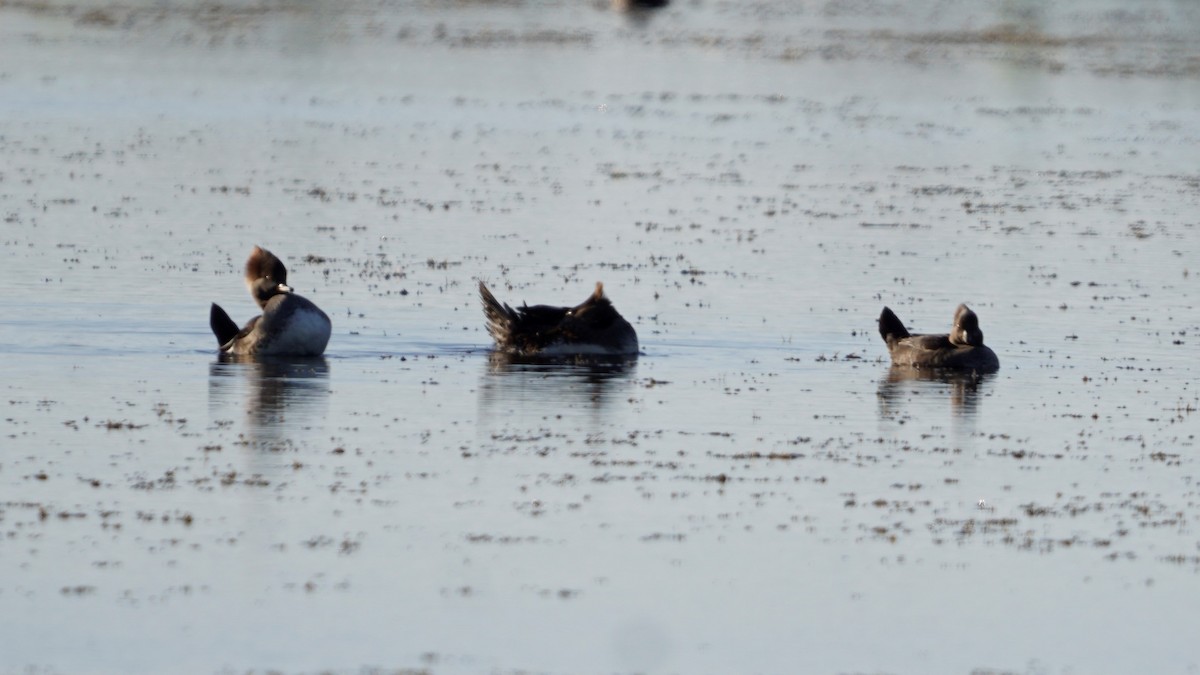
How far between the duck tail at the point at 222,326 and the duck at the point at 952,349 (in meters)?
6.73

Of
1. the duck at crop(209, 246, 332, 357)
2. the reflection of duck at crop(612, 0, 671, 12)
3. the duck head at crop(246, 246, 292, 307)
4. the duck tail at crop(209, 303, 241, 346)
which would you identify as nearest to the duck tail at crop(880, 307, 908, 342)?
the duck at crop(209, 246, 332, 357)

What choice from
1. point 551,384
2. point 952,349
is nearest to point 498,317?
point 551,384

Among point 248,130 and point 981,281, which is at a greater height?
point 248,130

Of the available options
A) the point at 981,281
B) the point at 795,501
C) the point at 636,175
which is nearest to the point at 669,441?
the point at 795,501

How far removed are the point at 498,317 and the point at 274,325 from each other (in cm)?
241

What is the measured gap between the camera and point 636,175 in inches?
1679

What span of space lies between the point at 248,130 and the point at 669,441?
1327 inches

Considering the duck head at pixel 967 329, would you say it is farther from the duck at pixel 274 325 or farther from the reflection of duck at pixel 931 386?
the duck at pixel 274 325

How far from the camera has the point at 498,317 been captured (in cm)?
2364

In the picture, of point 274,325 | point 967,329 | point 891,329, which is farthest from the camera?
point 891,329

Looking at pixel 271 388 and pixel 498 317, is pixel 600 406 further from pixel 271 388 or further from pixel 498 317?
pixel 498 317

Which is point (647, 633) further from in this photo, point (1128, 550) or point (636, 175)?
point (636, 175)

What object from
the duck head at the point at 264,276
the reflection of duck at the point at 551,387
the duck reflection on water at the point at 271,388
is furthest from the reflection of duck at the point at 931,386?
the duck head at the point at 264,276

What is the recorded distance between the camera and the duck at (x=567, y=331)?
2341 cm
